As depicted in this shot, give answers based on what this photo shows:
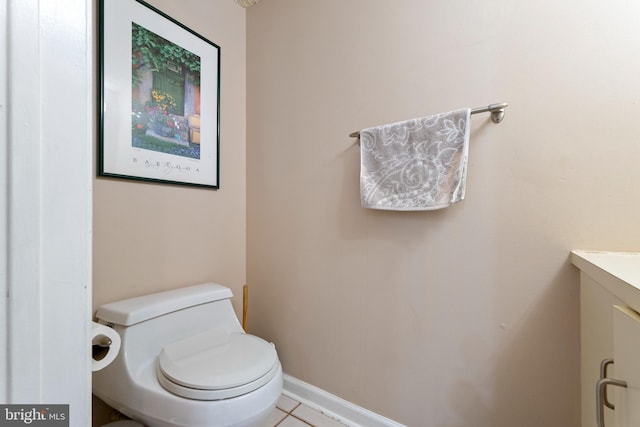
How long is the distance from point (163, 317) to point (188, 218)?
1.60 feet

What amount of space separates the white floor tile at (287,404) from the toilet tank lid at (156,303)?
62cm

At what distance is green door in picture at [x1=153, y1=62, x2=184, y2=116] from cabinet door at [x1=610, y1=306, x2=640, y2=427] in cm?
162

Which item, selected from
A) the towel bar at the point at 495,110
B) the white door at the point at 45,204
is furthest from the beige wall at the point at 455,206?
the white door at the point at 45,204

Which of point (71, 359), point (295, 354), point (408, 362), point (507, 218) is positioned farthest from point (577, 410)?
point (71, 359)

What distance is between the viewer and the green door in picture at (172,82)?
3.96 feet

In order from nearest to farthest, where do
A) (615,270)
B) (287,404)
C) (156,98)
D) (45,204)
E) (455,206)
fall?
(45,204) → (615,270) → (455,206) → (156,98) → (287,404)

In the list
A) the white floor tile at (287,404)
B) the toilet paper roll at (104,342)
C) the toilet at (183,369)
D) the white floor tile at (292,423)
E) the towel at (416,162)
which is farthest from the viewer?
the white floor tile at (287,404)

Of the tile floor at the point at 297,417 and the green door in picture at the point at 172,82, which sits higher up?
the green door in picture at the point at 172,82

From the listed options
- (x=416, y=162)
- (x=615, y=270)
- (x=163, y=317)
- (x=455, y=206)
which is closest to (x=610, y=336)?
(x=615, y=270)

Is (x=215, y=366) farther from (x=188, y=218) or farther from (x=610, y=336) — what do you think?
(x=610, y=336)

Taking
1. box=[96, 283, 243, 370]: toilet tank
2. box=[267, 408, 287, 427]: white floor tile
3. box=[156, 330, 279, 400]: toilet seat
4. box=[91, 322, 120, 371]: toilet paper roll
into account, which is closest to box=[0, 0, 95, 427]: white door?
box=[91, 322, 120, 371]: toilet paper roll

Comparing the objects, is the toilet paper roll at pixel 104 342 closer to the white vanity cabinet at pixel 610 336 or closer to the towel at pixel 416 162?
the towel at pixel 416 162

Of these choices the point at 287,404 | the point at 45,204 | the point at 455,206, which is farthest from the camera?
the point at 287,404

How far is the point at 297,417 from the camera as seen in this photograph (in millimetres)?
1248
